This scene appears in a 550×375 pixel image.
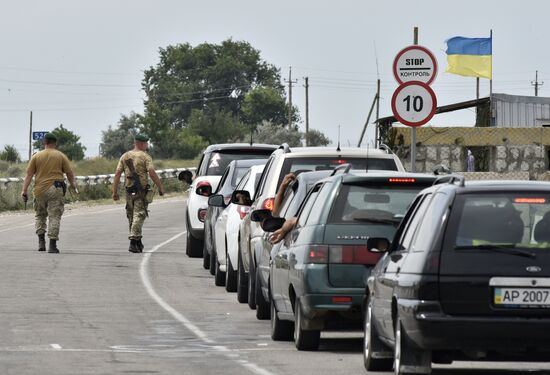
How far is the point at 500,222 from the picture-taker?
11.8 m

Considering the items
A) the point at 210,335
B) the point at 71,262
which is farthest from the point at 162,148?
the point at 210,335

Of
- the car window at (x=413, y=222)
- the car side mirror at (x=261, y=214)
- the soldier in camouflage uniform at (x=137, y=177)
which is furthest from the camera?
the soldier in camouflage uniform at (x=137, y=177)

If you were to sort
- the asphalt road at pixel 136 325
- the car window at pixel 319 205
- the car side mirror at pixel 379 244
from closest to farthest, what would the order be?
1. the car side mirror at pixel 379 244
2. the asphalt road at pixel 136 325
3. the car window at pixel 319 205

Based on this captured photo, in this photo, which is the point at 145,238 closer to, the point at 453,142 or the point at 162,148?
the point at 453,142

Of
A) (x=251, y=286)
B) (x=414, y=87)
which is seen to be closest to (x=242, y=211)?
(x=251, y=286)

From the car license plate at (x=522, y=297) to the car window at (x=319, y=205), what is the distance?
10.1ft

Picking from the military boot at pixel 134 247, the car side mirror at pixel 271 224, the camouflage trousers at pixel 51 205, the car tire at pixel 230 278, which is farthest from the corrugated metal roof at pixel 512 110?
the car side mirror at pixel 271 224

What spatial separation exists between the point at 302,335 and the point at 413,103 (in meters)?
7.83

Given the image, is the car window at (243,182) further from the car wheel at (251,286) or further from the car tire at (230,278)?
the car wheel at (251,286)

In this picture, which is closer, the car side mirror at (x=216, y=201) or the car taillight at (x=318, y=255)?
the car taillight at (x=318, y=255)

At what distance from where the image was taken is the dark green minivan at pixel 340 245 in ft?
47.1

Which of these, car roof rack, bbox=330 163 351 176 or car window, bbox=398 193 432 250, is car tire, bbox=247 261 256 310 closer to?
car roof rack, bbox=330 163 351 176

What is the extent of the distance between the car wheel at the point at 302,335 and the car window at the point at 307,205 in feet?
2.56

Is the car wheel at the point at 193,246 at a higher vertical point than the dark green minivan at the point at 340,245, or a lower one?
lower
